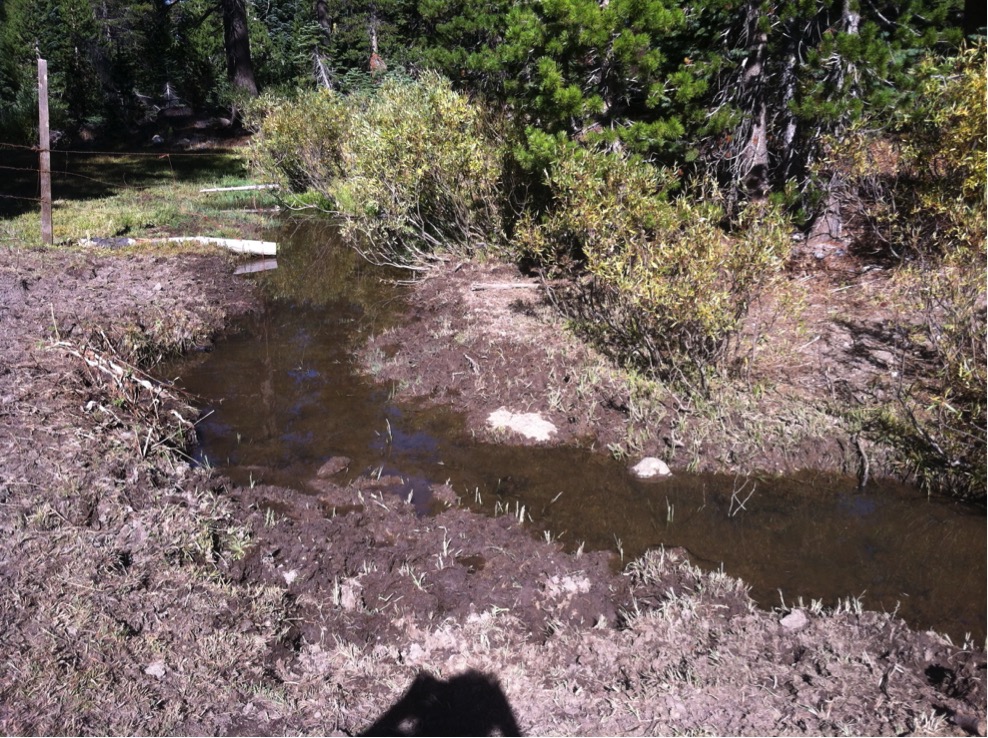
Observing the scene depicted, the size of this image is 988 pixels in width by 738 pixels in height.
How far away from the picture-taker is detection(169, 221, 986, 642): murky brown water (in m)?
4.47

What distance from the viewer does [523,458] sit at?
5.95 m

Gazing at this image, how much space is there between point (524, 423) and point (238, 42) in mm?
21790

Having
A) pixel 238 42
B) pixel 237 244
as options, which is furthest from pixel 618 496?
pixel 238 42

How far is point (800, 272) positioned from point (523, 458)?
4.48 metres

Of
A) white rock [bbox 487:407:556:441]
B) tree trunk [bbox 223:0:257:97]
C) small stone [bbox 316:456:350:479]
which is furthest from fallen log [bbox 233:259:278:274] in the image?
tree trunk [bbox 223:0:257:97]

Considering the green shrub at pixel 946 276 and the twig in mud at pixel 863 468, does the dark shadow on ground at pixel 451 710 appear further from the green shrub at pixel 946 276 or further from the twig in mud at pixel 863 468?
the green shrub at pixel 946 276

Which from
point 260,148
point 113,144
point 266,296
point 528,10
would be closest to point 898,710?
point 528,10

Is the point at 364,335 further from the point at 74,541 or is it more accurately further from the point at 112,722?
the point at 112,722

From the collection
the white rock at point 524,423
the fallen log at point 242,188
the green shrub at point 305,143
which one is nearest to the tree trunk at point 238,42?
the fallen log at point 242,188

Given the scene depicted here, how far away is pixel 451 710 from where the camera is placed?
345 centimetres

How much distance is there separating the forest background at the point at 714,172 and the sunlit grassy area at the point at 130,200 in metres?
2.71

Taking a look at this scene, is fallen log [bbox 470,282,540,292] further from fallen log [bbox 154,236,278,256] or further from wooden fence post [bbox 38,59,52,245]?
wooden fence post [bbox 38,59,52,245]

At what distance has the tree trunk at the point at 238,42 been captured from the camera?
23.1 meters

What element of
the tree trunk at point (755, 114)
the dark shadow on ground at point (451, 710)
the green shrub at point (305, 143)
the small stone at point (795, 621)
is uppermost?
the tree trunk at point (755, 114)
